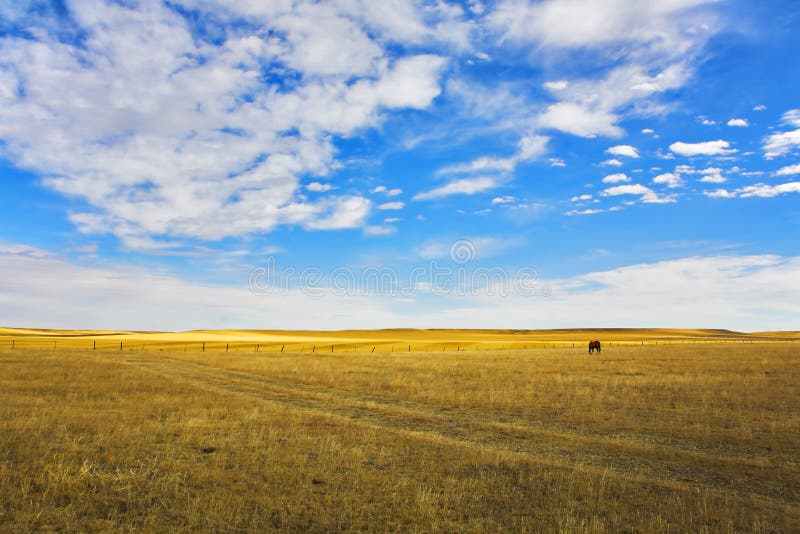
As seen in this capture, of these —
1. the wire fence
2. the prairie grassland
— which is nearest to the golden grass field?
the wire fence

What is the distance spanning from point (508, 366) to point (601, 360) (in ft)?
33.0

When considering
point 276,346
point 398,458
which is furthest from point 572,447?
point 276,346

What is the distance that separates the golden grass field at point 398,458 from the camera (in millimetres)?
8625

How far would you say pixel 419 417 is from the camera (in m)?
18.5

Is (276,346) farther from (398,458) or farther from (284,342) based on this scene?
(398,458)

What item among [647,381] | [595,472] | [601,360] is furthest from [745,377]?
[595,472]

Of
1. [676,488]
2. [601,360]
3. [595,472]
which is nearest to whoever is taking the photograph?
[676,488]

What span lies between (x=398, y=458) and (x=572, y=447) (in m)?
5.23

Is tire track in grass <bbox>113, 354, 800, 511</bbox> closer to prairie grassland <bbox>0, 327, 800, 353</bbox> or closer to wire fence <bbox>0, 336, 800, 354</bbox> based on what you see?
wire fence <bbox>0, 336, 800, 354</bbox>

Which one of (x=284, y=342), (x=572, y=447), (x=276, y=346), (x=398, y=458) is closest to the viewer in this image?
(x=398, y=458)

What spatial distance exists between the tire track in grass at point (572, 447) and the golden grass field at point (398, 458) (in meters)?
0.08

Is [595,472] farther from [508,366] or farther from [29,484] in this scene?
[508,366]

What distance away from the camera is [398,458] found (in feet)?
40.1

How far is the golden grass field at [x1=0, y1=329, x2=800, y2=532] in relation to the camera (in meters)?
8.62
